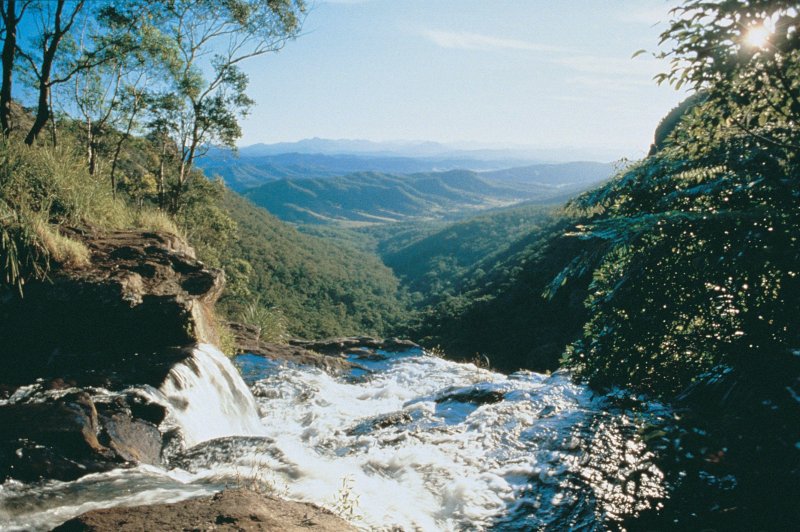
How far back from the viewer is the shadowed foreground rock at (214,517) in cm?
346

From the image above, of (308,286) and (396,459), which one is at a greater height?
(396,459)

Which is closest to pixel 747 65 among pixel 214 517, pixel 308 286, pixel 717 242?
pixel 717 242

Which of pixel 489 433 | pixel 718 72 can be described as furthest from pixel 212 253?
pixel 718 72

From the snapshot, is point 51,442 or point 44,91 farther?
point 44,91

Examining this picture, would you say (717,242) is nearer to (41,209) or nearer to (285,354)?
(41,209)

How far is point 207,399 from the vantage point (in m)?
7.20

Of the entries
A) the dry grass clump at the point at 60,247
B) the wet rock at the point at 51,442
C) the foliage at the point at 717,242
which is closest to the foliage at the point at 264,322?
the dry grass clump at the point at 60,247

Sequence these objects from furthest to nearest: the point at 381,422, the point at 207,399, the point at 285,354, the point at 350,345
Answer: the point at 350,345 → the point at 285,354 → the point at 381,422 → the point at 207,399

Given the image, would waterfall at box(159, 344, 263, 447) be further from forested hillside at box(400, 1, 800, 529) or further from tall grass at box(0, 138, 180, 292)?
forested hillside at box(400, 1, 800, 529)

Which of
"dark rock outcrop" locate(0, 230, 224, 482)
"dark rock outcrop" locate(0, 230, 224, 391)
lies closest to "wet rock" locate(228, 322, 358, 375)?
"dark rock outcrop" locate(0, 230, 224, 482)

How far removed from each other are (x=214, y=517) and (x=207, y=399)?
390cm

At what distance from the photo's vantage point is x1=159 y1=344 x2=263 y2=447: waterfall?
21.0ft

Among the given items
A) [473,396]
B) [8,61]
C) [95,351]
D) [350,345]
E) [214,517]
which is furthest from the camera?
[350,345]

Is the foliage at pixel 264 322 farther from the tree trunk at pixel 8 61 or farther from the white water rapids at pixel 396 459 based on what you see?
the tree trunk at pixel 8 61
